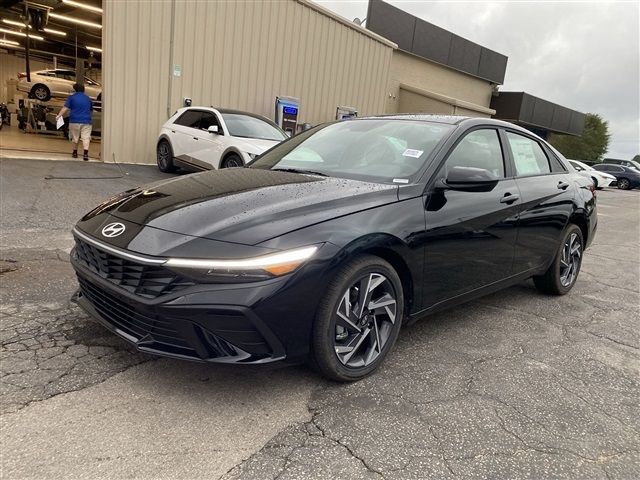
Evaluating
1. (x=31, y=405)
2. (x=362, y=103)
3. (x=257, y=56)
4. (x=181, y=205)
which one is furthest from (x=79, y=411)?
(x=362, y=103)

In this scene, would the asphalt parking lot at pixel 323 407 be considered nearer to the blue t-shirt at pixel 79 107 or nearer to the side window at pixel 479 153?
the side window at pixel 479 153

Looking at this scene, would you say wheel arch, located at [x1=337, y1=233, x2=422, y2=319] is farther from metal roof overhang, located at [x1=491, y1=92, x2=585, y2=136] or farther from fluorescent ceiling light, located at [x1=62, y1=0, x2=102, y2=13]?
metal roof overhang, located at [x1=491, y1=92, x2=585, y2=136]

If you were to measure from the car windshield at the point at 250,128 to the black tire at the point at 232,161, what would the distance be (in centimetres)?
53

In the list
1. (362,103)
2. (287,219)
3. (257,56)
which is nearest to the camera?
(287,219)

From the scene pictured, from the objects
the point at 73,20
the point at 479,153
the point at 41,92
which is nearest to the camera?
the point at 479,153

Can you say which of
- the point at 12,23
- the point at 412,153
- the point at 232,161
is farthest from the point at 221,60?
the point at 12,23

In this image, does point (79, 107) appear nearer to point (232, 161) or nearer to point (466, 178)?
point (232, 161)

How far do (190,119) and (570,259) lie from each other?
791cm

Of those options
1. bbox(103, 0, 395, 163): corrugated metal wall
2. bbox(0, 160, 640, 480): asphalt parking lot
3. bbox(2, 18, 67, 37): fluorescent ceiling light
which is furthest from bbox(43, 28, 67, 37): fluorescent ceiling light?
bbox(0, 160, 640, 480): asphalt parking lot

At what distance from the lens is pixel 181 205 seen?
278 centimetres

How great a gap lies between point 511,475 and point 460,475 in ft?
0.79

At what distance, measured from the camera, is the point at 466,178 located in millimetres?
3186

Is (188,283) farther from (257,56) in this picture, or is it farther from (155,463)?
(257,56)

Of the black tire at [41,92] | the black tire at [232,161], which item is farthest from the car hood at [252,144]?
the black tire at [41,92]
